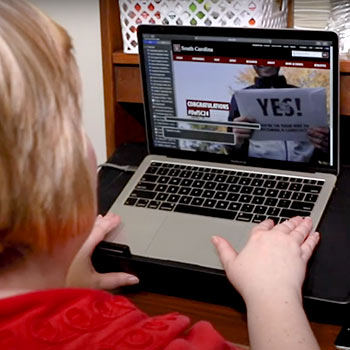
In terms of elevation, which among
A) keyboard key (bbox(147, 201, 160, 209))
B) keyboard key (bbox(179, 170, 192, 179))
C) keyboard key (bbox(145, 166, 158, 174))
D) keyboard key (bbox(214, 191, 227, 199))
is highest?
keyboard key (bbox(145, 166, 158, 174))

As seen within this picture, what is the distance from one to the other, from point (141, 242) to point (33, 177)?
43 centimetres

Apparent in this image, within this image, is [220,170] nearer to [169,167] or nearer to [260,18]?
[169,167]

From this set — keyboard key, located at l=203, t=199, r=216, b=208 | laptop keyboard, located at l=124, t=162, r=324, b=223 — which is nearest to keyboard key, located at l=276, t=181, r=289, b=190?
laptop keyboard, located at l=124, t=162, r=324, b=223

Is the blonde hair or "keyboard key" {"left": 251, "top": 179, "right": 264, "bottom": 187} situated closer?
the blonde hair

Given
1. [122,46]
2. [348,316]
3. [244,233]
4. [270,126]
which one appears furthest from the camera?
[122,46]

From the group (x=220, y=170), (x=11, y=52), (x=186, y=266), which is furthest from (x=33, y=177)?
(x=220, y=170)

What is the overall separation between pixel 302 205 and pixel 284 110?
15 centimetres

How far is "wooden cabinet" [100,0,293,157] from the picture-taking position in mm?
1226

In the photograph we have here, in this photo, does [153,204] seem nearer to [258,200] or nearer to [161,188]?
[161,188]

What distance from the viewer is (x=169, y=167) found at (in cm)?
119

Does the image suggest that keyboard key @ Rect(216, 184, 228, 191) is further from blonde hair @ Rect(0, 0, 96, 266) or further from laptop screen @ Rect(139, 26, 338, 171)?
blonde hair @ Rect(0, 0, 96, 266)

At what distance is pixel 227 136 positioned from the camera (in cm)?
117

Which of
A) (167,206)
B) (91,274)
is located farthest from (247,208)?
(91,274)

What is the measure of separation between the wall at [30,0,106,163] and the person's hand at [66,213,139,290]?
0.47 m
